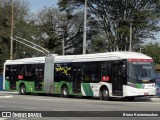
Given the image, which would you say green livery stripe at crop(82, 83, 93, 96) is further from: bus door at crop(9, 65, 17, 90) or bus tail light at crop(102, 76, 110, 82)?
bus door at crop(9, 65, 17, 90)

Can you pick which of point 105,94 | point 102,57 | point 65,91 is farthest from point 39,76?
point 105,94

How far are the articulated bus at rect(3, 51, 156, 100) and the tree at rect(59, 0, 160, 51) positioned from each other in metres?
23.0

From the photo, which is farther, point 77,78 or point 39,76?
point 39,76

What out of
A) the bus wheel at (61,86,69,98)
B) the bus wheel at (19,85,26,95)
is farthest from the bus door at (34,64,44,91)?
the bus wheel at (61,86,69,98)

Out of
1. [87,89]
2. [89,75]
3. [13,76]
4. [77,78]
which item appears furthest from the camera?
[13,76]

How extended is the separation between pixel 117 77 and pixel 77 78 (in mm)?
4377

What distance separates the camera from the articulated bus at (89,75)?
28672 mm

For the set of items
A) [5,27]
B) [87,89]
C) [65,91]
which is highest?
[5,27]

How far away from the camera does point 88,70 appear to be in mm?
31594

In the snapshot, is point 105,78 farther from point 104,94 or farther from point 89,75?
point 89,75

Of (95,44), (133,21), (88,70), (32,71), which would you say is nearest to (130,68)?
(88,70)

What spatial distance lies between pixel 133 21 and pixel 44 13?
35.9 metres

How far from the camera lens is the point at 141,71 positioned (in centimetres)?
2892

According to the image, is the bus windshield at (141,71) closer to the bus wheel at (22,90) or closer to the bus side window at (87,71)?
the bus side window at (87,71)
